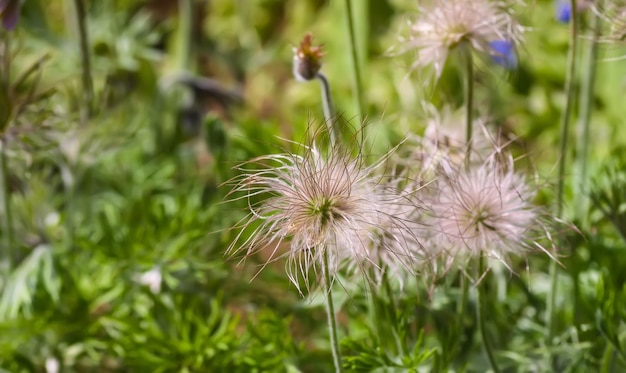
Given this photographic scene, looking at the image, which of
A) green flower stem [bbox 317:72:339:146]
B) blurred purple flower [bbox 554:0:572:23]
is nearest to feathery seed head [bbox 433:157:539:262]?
green flower stem [bbox 317:72:339:146]

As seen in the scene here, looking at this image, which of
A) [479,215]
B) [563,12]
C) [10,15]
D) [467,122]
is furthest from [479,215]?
[563,12]

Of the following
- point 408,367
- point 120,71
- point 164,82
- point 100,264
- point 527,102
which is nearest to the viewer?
point 408,367

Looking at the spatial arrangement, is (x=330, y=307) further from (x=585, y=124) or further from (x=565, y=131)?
(x=585, y=124)

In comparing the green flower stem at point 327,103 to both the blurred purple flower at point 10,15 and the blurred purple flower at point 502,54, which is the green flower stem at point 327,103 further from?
the blurred purple flower at point 10,15

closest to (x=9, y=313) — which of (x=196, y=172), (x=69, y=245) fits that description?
(x=69, y=245)

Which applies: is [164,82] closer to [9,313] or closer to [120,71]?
[120,71]
